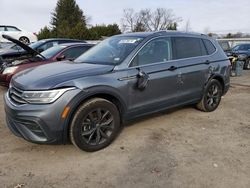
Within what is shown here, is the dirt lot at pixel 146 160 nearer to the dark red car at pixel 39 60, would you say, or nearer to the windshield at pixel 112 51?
the windshield at pixel 112 51

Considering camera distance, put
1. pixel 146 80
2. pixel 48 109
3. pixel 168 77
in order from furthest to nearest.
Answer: pixel 168 77 < pixel 146 80 < pixel 48 109

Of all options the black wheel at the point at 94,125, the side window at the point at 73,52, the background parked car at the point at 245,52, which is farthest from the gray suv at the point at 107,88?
the background parked car at the point at 245,52

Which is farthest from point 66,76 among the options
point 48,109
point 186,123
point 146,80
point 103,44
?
point 186,123

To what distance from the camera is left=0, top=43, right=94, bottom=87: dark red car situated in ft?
24.4

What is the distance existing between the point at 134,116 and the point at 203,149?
1.16 meters

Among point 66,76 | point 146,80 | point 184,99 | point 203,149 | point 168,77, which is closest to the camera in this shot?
point 66,76

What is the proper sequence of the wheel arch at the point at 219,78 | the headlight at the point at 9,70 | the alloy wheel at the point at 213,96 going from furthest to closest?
1. the headlight at the point at 9,70
2. the alloy wheel at the point at 213,96
3. the wheel arch at the point at 219,78

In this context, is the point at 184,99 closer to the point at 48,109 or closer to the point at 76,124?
the point at 76,124

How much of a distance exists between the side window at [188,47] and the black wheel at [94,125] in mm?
1781

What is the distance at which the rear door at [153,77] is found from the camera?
14.4 ft

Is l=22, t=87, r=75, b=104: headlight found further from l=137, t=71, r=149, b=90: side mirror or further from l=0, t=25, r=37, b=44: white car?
l=0, t=25, r=37, b=44: white car

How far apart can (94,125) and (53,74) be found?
0.92 meters

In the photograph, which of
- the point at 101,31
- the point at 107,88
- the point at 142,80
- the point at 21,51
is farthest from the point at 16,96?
the point at 101,31

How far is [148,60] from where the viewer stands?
4645 millimetres
